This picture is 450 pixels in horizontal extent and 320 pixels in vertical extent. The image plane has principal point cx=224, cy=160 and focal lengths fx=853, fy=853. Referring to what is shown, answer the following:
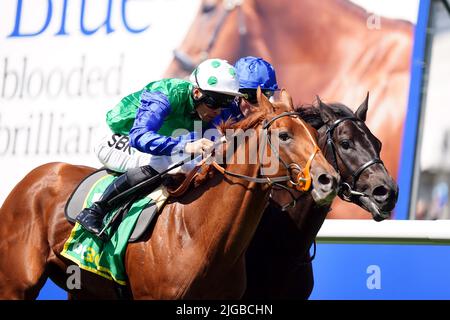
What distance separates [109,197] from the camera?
14.8 ft

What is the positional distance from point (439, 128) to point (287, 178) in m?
2.81

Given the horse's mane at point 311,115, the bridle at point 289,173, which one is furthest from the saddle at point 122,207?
the horse's mane at point 311,115

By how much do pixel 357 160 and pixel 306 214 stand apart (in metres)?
0.45

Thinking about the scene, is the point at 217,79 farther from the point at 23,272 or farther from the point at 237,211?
the point at 23,272

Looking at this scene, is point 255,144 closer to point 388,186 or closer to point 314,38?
point 388,186

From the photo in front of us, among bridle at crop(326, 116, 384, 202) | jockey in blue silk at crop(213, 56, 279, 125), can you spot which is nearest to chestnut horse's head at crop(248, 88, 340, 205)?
bridle at crop(326, 116, 384, 202)

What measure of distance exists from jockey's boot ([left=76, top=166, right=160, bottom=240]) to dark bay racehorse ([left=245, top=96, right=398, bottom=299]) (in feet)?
2.56

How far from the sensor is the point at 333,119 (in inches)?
192

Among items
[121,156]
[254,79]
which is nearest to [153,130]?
[121,156]

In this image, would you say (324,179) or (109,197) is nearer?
(324,179)

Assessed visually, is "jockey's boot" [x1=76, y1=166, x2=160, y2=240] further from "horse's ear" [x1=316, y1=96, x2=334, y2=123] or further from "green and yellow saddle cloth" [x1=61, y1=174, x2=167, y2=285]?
"horse's ear" [x1=316, y1=96, x2=334, y2=123]

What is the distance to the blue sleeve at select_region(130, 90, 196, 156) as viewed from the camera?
13.9ft

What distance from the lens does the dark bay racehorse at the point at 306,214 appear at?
4.61m
